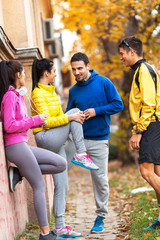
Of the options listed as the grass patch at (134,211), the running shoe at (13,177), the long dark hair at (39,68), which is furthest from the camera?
the long dark hair at (39,68)

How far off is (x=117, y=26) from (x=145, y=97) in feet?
31.9

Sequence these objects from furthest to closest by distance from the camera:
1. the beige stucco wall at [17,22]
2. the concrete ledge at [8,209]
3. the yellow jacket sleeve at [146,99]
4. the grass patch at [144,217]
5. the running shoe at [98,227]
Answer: the beige stucco wall at [17,22]
the running shoe at [98,227]
the grass patch at [144,217]
the yellow jacket sleeve at [146,99]
the concrete ledge at [8,209]

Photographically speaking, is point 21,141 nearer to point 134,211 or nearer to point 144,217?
point 144,217

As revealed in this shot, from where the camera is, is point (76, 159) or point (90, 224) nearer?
point (76, 159)

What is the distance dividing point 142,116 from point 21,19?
296cm

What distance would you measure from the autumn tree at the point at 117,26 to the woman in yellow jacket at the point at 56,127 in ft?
Result: 23.0

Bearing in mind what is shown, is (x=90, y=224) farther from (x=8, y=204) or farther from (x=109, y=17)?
(x=109, y=17)

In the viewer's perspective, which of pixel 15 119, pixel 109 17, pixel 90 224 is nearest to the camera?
pixel 15 119

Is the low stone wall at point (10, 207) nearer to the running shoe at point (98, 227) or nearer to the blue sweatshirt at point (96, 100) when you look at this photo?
the running shoe at point (98, 227)

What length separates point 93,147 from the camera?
5.06 meters

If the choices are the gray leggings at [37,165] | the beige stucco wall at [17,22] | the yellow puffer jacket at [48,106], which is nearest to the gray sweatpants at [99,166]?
the yellow puffer jacket at [48,106]

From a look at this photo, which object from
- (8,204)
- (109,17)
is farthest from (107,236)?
(109,17)

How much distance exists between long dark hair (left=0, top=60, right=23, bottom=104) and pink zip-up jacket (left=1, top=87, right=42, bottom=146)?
0.07 m

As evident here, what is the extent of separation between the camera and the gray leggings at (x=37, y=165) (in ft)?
13.5
